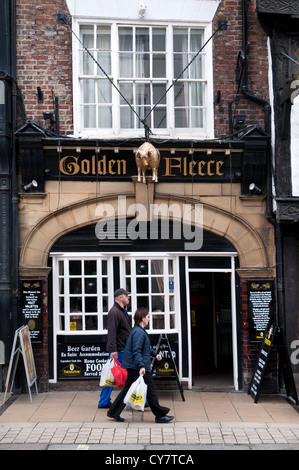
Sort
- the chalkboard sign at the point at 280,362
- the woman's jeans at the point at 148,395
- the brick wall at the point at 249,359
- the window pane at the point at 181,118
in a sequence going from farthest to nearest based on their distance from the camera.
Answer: the window pane at the point at 181,118
the brick wall at the point at 249,359
the chalkboard sign at the point at 280,362
the woman's jeans at the point at 148,395

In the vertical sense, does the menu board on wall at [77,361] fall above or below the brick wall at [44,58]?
below

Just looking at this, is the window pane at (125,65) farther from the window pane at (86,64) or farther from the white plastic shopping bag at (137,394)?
the white plastic shopping bag at (137,394)

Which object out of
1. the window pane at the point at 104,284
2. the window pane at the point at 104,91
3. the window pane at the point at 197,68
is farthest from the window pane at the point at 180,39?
the window pane at the point at 104,284

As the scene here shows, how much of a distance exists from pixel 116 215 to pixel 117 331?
7.32 feet

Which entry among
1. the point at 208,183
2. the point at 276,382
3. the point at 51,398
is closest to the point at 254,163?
the point at 208,183

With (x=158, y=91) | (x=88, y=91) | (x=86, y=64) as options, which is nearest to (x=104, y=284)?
(x=88, y=91)

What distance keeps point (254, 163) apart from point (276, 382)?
3816 mm

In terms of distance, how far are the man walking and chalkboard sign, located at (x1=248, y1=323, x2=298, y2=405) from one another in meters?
2.27

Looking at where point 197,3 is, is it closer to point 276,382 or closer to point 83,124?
point 83,124

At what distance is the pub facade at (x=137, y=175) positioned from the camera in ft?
30.0

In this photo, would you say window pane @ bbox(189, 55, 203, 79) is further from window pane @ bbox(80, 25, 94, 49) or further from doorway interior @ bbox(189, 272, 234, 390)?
doorway interior @ bbox(189, 272, 234, 390)

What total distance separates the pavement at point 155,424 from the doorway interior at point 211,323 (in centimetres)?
176

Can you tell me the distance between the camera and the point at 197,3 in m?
9.56

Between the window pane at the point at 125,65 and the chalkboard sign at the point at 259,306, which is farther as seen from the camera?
the window pane at the point at 125,65
